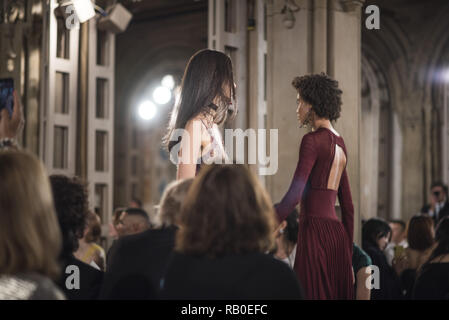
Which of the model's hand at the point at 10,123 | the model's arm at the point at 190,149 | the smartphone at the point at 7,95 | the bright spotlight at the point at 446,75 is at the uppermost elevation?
the bright spotlight at the point at 446,75

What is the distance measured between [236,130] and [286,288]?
13.8 feet

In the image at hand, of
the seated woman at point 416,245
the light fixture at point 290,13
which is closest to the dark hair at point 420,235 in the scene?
the seated woman at point 416,245

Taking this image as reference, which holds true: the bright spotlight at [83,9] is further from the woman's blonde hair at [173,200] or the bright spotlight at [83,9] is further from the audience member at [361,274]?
the woman's blonde hair at [173,200]

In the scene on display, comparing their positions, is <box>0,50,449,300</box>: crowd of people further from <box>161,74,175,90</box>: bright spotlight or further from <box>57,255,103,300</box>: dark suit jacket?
<box>161,74,175,90</box>: bright spotlight

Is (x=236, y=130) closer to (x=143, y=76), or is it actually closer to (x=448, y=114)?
(x=448, y=114)

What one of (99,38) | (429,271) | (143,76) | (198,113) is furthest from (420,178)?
(198,113)

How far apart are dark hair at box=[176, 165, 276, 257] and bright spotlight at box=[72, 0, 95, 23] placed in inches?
180

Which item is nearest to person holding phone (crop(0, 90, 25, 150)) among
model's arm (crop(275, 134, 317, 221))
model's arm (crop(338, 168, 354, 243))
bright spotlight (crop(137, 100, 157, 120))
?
model's arm (crop(275, 134, 317, 221))

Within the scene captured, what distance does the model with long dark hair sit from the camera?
308cm

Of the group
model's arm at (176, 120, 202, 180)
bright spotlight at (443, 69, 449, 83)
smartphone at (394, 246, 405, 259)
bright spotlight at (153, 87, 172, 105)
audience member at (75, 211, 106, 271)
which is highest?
bright spotlight at (443, 69, 449, 83)

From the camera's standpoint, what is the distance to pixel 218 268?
2055mm

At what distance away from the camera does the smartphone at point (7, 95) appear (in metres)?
3.19

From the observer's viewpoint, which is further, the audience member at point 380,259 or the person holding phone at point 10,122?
the audience member at point 380,259

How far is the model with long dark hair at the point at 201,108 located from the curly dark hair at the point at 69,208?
1.70 ft
